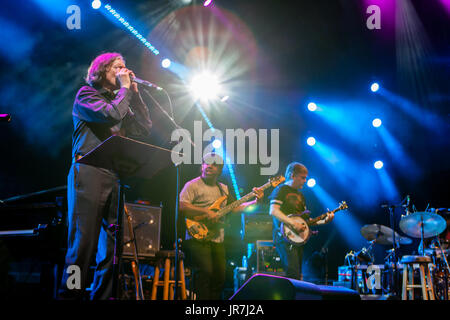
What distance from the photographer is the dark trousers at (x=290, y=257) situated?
4625mm

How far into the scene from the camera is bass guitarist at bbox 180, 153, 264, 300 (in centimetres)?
425

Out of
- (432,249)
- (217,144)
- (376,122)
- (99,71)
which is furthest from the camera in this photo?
(376,122)

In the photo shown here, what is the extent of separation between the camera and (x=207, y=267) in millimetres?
4262

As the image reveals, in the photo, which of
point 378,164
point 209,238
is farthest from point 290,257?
point 378,164

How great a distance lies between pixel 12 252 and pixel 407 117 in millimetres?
8781

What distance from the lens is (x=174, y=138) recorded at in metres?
2.91

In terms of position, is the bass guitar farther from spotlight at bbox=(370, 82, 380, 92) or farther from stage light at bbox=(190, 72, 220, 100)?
spotlight at bbox=(370, 82, 380, 92)

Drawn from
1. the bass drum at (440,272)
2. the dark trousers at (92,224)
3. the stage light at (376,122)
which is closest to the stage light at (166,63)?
the dark trousers at (92,224)

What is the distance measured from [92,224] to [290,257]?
2.85 meters

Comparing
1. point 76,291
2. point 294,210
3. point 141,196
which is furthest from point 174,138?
point 141,196

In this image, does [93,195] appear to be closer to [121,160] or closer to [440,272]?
[121,160]

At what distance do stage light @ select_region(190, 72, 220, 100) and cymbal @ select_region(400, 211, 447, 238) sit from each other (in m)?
4.52

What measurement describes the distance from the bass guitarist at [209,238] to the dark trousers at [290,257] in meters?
0.70

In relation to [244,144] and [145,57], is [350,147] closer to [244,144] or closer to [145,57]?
[244,144]
